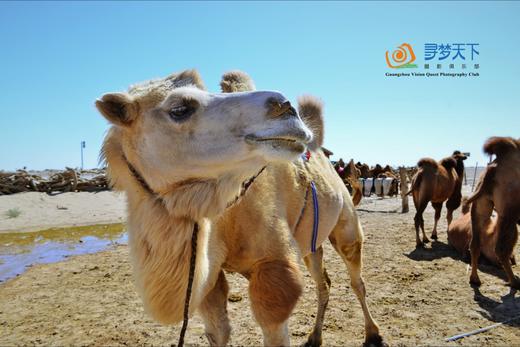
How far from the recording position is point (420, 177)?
9414 mm

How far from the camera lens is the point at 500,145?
528cm

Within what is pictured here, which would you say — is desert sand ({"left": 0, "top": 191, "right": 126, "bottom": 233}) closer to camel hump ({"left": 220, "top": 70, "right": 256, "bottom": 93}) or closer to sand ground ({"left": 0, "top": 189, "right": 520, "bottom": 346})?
sand ground ({"left": 0, "top": 189, "right": 520, "bottom": 346})

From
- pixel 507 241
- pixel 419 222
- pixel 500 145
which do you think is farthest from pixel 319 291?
pixel 419 222

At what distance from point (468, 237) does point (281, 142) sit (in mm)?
6864

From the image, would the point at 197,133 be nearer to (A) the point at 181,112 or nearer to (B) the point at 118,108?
(A) the point at 181,112

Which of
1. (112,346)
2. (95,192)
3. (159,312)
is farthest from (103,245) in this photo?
(95,192)

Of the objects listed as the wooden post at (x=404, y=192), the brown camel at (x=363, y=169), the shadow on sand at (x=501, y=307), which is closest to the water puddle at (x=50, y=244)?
the shadow on sand at (x=501, y=307)

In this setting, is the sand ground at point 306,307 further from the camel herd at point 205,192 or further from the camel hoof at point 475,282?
the camel herd at point 205,192

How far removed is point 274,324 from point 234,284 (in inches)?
145

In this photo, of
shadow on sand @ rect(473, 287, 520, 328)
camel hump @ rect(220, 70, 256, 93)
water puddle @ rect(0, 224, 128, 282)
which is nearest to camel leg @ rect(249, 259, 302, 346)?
camel hump @ rect(220, 70, 256, 93)

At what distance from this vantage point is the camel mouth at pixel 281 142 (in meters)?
1.51

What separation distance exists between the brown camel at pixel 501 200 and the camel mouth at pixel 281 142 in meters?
4.75

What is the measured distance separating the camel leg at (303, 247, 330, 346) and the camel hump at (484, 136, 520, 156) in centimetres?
335

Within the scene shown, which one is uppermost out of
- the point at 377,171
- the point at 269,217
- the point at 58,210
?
the point at 269,217
